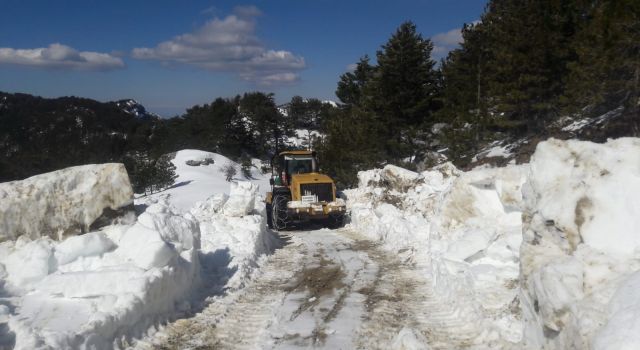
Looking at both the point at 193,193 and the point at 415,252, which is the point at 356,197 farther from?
the point at 193,193

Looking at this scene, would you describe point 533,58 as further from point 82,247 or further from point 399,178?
point 82,247

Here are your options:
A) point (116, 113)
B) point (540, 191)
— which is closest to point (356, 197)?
point (540, 191)

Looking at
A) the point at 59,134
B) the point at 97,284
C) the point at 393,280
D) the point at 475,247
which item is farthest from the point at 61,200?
the point at 59,134

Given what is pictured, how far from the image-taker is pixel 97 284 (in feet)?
21.6

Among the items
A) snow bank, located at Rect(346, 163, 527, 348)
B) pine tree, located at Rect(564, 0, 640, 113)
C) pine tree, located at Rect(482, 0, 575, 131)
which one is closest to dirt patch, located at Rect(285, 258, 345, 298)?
snow bank, located at Rect(346, 163, 527, 348)

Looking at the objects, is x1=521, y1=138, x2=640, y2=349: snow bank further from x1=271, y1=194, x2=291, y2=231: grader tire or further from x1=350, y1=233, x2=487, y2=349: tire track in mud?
x1=271, y1=194, x2=291, y2=231: grader tire

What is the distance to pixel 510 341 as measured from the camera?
18.7 feet

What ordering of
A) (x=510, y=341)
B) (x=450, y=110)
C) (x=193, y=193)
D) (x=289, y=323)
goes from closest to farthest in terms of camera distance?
(x=510, y=341)
(x=289, y=323)
(x=450, y=110)
(x=193, y=193)

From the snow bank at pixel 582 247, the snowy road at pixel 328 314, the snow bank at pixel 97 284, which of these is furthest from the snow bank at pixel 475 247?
the snow bank at pixel 97 284

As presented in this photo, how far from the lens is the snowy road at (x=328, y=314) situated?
251 inches

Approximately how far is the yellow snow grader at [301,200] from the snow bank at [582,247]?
36.6 feet

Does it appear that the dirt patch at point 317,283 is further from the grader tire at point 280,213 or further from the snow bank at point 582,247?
the grader tire at point 280,213

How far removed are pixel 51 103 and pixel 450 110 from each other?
238ft

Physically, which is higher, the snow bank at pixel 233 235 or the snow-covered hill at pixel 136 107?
the snow-covered hill at pixel 136 107
